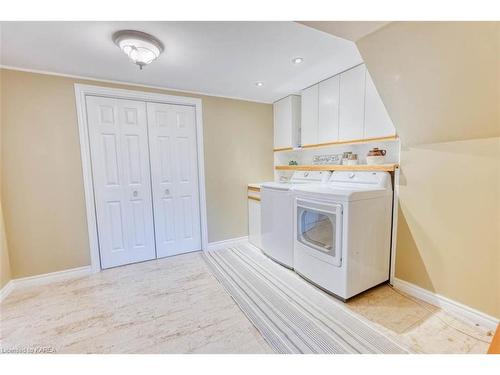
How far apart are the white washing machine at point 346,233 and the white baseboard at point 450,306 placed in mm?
185

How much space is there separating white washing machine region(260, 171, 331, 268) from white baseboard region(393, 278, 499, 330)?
3.74 feet

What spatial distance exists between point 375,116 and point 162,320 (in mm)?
2735

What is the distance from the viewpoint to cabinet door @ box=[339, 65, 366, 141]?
2.19m

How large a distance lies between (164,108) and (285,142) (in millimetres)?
1837

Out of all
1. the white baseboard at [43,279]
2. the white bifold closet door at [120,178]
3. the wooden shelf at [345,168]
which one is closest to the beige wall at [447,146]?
the wooden shelf at [345,168]

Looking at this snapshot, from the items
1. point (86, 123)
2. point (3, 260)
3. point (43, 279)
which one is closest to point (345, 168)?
point (86, 123)

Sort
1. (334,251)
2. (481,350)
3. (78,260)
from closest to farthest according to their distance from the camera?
(481,350)
(334,251)
(78,260)

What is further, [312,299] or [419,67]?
[312,299]

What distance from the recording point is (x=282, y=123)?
337 centimetres

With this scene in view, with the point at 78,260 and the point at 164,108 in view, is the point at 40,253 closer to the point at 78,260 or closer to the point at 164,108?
the point at 78,260

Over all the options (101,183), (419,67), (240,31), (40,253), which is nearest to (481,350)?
(419,67)

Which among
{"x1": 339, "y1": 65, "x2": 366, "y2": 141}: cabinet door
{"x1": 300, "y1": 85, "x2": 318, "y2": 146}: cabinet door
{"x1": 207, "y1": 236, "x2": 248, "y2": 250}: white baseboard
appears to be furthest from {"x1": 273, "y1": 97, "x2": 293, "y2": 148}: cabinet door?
{"x1": 207, "y1": 236, "x2": 248, "y2": 250}: white baseboard

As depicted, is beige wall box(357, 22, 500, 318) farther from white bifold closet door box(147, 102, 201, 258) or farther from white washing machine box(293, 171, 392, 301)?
white bifold closet door box(147, 102, 201, 258)

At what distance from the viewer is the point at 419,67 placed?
1.45 meters
